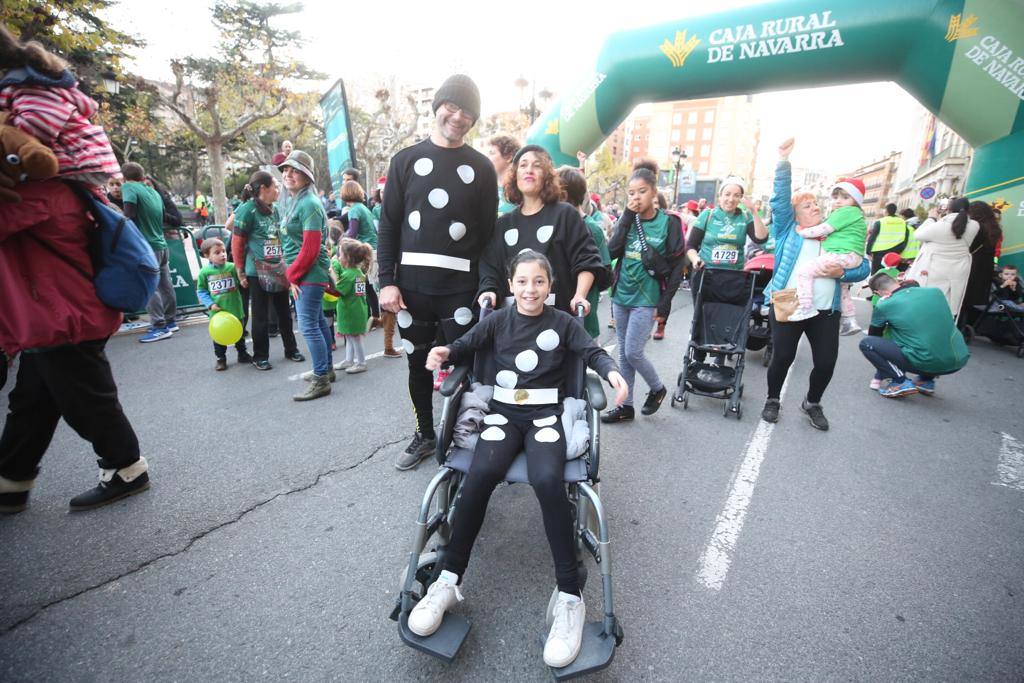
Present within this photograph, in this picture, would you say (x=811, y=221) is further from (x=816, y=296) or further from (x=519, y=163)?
(x=519, y=163)

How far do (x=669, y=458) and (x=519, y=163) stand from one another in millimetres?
2291

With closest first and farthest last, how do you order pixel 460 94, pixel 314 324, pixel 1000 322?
pixel 460 94, pixel 314 324, pixel 1000 322

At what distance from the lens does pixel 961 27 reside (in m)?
5.40

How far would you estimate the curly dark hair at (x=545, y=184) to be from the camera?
2529 mm

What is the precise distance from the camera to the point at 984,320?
6.65 meters

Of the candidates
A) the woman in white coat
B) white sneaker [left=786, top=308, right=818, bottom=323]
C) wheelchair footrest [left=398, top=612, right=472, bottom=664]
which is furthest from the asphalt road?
the woman in white coat

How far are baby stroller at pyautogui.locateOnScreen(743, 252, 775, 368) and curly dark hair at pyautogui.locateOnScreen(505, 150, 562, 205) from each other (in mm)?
3653

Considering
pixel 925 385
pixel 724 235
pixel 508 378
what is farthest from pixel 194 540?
pixel 925 385

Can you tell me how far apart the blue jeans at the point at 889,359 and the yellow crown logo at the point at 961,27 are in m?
4.19

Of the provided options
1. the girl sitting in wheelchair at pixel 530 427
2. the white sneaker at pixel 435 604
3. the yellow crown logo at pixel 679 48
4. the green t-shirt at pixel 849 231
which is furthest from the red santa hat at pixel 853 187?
the yellow crown logo at pixel 679 48

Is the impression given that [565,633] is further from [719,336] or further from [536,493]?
[719,336]

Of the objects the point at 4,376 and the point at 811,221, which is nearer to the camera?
the point at 4,376

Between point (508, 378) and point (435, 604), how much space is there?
3.37 ft

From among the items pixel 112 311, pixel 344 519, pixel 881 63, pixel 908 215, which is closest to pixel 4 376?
pixel 112 311
